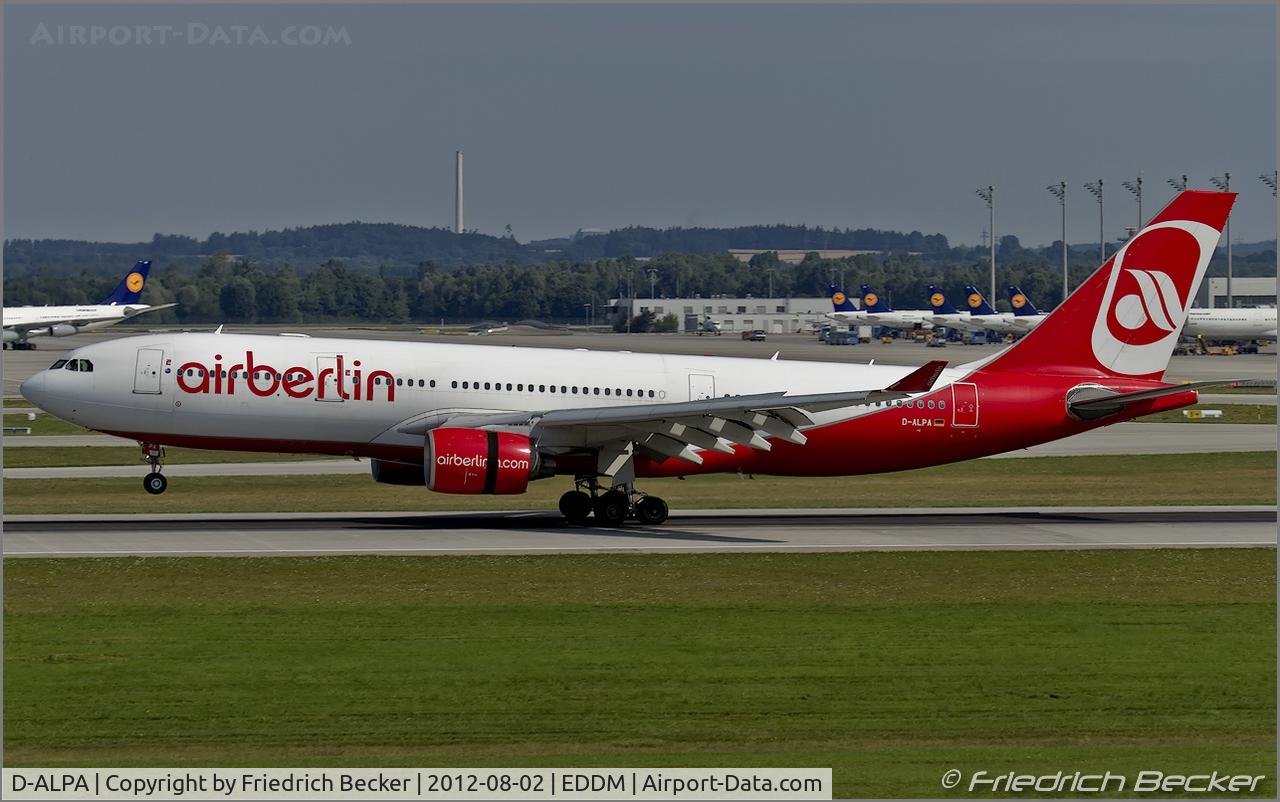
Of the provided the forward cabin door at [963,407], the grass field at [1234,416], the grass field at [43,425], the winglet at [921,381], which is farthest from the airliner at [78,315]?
the winglet at [921,381]

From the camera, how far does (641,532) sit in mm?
40688

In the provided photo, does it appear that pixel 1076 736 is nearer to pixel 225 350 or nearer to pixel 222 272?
pixel 225 350

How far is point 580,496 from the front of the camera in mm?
42219

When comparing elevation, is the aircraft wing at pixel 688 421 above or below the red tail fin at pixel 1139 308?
below

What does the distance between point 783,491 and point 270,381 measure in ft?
61.0

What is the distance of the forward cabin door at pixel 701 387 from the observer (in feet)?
139

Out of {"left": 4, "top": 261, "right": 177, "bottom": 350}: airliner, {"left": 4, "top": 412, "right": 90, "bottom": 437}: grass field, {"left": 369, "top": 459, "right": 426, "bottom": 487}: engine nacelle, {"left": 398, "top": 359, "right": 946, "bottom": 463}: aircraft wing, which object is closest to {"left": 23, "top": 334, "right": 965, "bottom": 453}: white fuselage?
{"left": 398, "top": 359, "right": 946, "bottom": 463}: aircraft wing

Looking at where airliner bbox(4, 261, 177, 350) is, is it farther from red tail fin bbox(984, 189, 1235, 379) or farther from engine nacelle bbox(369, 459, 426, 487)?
red tail fin bbox(984, 189, 1235, 379)

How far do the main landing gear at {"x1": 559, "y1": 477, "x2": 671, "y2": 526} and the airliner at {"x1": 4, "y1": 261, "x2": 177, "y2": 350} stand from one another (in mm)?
115745

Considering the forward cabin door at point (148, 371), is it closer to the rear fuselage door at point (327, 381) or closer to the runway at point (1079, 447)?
the rear fuselage door at point (327, 381)

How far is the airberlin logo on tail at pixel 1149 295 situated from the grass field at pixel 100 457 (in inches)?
1130

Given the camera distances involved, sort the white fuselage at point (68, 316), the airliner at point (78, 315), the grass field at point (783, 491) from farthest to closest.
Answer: the airliner at point (78, 315) → the white fuselage at point (68, 316) → the grass field at point (783, 491)

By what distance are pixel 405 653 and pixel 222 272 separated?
6898 inches

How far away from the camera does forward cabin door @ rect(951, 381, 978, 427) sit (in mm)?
42750
